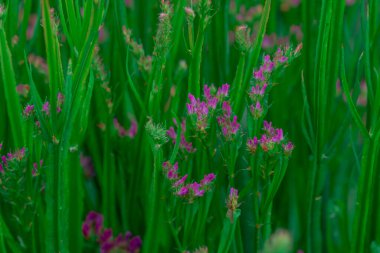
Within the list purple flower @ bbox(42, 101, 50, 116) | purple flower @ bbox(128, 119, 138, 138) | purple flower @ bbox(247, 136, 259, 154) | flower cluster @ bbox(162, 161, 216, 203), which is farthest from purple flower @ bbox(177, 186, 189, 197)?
purple flower @ bbox(128, 119, 138, 138)

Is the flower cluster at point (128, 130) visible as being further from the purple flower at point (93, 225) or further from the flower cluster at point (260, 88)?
Answer: the flower cluster at point (260, 88)

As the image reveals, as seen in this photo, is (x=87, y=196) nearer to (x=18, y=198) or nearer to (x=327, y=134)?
(x=18, y=198)

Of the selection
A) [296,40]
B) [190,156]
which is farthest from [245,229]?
[296,40]

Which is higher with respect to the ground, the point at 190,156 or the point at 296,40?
the point at 296,40

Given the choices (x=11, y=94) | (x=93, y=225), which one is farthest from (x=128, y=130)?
(x=11, y=94)

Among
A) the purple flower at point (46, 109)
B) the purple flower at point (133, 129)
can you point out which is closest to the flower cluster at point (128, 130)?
the purple flower at point (133, 129)

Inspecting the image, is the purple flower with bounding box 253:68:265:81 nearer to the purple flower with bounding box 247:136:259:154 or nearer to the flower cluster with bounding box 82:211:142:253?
the purple flower with bounding box 247:136:259:154
